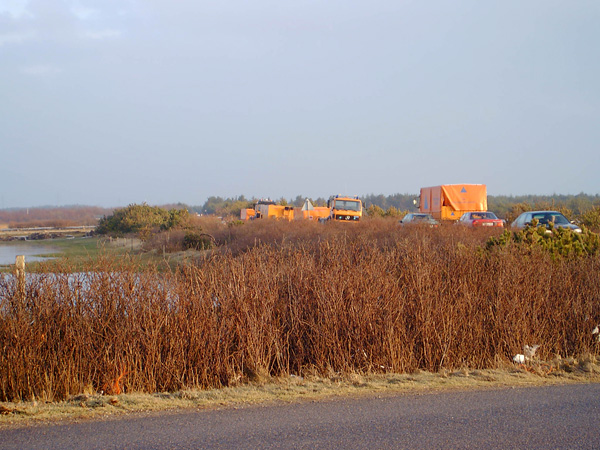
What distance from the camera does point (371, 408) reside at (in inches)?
237

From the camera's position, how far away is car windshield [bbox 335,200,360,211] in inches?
1404

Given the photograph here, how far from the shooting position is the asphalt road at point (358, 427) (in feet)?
16.4

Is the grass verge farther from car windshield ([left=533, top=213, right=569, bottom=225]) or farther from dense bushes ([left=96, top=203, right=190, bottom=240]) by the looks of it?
dense bushes ([left=96, top=203, right=190, bottom=240])

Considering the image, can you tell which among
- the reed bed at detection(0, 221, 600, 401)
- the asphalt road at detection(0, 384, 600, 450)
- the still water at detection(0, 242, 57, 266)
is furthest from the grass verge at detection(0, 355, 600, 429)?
the still water at detection(0, 242, 57, 266)

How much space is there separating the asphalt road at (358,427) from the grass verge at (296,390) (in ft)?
0.95

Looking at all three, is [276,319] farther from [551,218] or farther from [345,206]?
[345,206]

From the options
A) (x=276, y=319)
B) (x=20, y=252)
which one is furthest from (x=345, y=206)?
(x=276, y=319)

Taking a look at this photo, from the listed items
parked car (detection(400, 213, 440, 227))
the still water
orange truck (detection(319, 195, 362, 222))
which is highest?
orange truck (detection(319, 195, 362, 222))

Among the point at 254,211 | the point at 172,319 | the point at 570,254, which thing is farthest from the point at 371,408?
the point at 254,211

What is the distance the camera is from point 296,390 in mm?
6750

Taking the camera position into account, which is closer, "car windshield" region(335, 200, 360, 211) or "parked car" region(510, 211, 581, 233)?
"parked car" region(510, 211, 581, 233)

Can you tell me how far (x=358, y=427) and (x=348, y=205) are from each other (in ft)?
101

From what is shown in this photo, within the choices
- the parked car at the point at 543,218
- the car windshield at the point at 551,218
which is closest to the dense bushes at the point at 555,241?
the parked car at the point at 543,218

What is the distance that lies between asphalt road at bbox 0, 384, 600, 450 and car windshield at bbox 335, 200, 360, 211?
29426 millimetres
